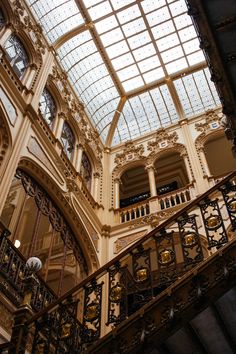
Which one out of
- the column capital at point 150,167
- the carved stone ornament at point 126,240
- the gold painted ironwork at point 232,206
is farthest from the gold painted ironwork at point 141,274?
the column capital at point 150,167

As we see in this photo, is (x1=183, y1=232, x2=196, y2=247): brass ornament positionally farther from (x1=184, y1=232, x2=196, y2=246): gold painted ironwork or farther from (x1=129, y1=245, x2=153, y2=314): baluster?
(x1=129, y1=245, x2=153, y2=314): baluster

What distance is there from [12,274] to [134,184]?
421 inches

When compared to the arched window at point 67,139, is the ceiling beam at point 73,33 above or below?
above

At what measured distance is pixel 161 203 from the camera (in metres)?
12.7

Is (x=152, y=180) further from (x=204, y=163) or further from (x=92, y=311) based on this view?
(x=92, y=311)

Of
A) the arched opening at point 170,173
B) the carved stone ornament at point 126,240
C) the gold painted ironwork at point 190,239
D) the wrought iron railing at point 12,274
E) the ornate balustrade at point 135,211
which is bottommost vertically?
the gold painted ironwork at point 190,239

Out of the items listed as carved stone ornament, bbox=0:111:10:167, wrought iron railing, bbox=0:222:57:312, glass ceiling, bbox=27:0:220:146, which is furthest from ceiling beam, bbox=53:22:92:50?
wrought iron railing, bbox=0:222:57:312

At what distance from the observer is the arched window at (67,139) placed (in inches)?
490

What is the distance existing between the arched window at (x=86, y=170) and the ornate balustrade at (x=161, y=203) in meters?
1.58

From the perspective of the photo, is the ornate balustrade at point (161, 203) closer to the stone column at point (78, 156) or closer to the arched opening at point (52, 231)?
the stone column at point (78, 156)

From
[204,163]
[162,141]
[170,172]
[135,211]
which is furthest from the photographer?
[170,172]

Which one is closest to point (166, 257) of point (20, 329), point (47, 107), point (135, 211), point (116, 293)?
point (116, 293)

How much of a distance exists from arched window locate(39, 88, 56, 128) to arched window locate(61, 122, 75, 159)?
704 mm

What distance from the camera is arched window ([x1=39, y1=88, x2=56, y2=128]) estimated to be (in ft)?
38.0
